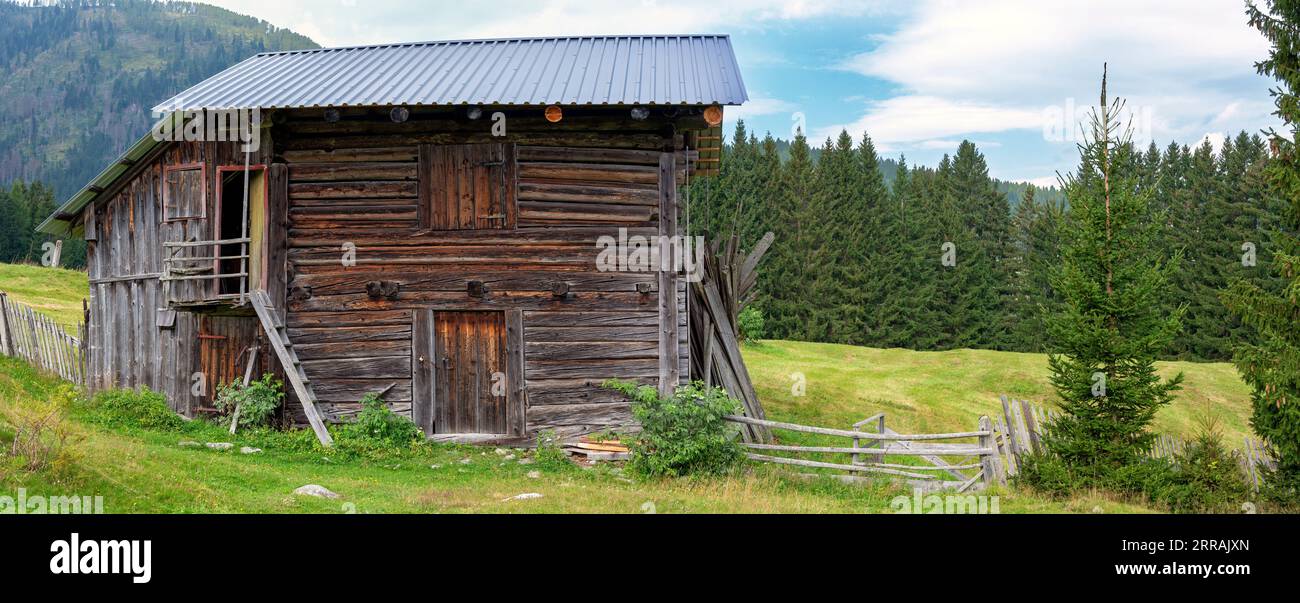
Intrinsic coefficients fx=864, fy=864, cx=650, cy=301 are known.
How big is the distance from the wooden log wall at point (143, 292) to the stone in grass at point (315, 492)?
7.61 metres

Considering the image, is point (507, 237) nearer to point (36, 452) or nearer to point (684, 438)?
point (684, 438)

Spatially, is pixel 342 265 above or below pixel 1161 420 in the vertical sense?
above

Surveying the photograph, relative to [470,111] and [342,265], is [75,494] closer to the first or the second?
[342,265]

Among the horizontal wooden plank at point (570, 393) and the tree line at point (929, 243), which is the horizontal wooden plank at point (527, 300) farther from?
the tree line at point (929, 243)

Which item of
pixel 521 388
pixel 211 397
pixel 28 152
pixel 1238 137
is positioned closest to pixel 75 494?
pixel 521 388

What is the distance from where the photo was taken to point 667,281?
1487cm

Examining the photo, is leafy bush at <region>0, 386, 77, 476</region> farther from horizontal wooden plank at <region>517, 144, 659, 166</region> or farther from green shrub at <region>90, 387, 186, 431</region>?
horizontal wooden plank at <region>517, 144, 659, 166</region>

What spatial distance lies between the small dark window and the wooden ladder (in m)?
3.12

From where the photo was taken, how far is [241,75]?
17.7 metres

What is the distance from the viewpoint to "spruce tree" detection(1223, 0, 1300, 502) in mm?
11617

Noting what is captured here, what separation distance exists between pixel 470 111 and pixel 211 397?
8.05 m

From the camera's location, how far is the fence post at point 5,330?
2086 cm

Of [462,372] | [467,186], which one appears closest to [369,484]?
[462,372]

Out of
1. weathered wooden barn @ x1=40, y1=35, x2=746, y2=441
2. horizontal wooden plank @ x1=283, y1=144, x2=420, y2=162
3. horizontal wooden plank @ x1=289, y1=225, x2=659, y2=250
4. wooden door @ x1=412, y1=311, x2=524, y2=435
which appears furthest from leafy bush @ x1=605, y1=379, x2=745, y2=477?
horizontal wooden plank @ x1=283, y1=144, x2=420, y2=162
